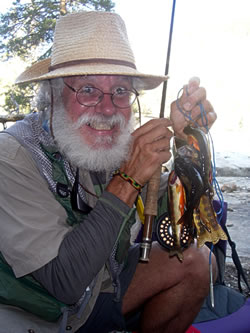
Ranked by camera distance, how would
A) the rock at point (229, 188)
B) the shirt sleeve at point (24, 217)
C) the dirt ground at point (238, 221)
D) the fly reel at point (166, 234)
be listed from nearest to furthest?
the shirt sleeve at point (24, 217) < the fly reel at point (166, 234) < the dirt ground at point (238, 221) < the rock at point (229, 188)

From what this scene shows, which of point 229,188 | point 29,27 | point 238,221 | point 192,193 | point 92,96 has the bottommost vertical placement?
point 229,188

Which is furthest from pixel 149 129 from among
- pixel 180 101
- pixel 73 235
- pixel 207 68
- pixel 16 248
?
pixel 207 68

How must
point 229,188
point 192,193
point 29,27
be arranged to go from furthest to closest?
1. point 29,27
2. point 229,188
3. point 192,193

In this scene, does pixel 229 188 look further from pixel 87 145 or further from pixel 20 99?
pixel 20 99

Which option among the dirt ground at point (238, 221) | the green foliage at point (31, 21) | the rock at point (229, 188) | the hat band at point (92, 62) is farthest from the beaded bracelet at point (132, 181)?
the green foliage at point (31, 21)

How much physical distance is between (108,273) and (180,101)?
101cm

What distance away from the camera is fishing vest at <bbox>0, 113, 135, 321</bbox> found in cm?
149

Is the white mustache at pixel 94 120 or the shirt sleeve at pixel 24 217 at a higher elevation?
the white mustache at pixel 94 120

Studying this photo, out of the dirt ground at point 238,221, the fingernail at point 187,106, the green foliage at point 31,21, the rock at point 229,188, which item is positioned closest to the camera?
the fingernail at point 187,106

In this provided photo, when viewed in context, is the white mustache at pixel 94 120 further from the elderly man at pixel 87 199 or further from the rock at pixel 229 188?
the rock at pixel 229 188

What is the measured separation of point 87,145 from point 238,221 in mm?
3135

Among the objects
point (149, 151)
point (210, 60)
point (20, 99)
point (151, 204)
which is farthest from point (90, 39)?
point (210, 60)

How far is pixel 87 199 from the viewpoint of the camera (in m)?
1.79

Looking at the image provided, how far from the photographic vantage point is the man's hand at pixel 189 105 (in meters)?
1.73
